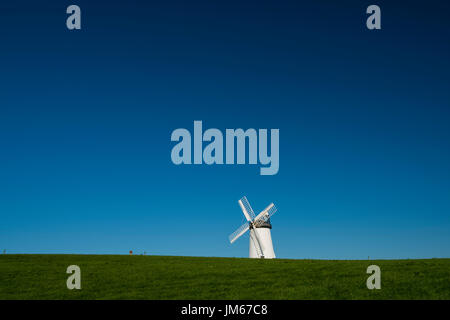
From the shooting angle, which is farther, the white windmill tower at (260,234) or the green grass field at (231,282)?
the white windmill tower at (260,234)

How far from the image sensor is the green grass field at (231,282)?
19453 millimetres

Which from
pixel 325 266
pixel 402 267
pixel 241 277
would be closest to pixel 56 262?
pixel 241 277

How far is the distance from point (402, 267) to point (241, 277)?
35.0 ft

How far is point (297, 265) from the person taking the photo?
29.0 meters

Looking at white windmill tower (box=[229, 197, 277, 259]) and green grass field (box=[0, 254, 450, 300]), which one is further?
white windmill tower (box=[229, 197, 277, 259])

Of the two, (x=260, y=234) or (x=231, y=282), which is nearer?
(x=231, y=282)

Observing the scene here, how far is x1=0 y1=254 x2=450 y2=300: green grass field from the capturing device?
19453 millimetres

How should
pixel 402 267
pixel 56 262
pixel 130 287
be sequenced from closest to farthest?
1. pixel 130 287
2. pixel 402 267
3. pixel 56 262

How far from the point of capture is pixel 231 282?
74.8 feet

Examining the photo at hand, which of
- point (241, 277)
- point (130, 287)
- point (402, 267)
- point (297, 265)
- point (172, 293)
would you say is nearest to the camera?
point (172, 293)
